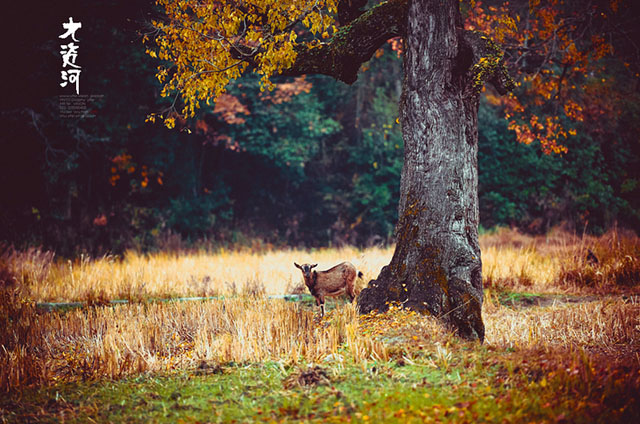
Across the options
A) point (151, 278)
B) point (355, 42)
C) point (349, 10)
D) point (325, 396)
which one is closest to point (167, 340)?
point (325, 396)

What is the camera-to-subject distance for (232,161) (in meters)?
22.1

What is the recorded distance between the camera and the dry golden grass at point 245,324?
6090mm

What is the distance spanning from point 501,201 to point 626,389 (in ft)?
53.8

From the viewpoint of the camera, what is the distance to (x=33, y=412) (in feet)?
16.4

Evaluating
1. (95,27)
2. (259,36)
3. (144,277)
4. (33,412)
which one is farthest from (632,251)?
(95,27)

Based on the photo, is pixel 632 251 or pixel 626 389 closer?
pixel 626 389

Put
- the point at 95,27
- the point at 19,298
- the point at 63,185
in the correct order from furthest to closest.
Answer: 1. the point at 63,185
2. the point at 95,27
3. the point at 19,298

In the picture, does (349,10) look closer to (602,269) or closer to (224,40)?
(224,40)

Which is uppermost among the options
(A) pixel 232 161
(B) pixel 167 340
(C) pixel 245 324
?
(A) pixel 232 161

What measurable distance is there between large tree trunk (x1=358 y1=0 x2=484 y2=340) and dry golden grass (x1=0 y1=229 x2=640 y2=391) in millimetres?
526

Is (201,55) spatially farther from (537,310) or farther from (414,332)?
(537,310)

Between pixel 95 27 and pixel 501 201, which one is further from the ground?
pixel 95 27

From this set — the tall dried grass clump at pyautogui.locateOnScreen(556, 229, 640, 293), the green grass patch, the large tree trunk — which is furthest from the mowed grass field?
the large tree trunk

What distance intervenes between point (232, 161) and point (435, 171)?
15586 mm
